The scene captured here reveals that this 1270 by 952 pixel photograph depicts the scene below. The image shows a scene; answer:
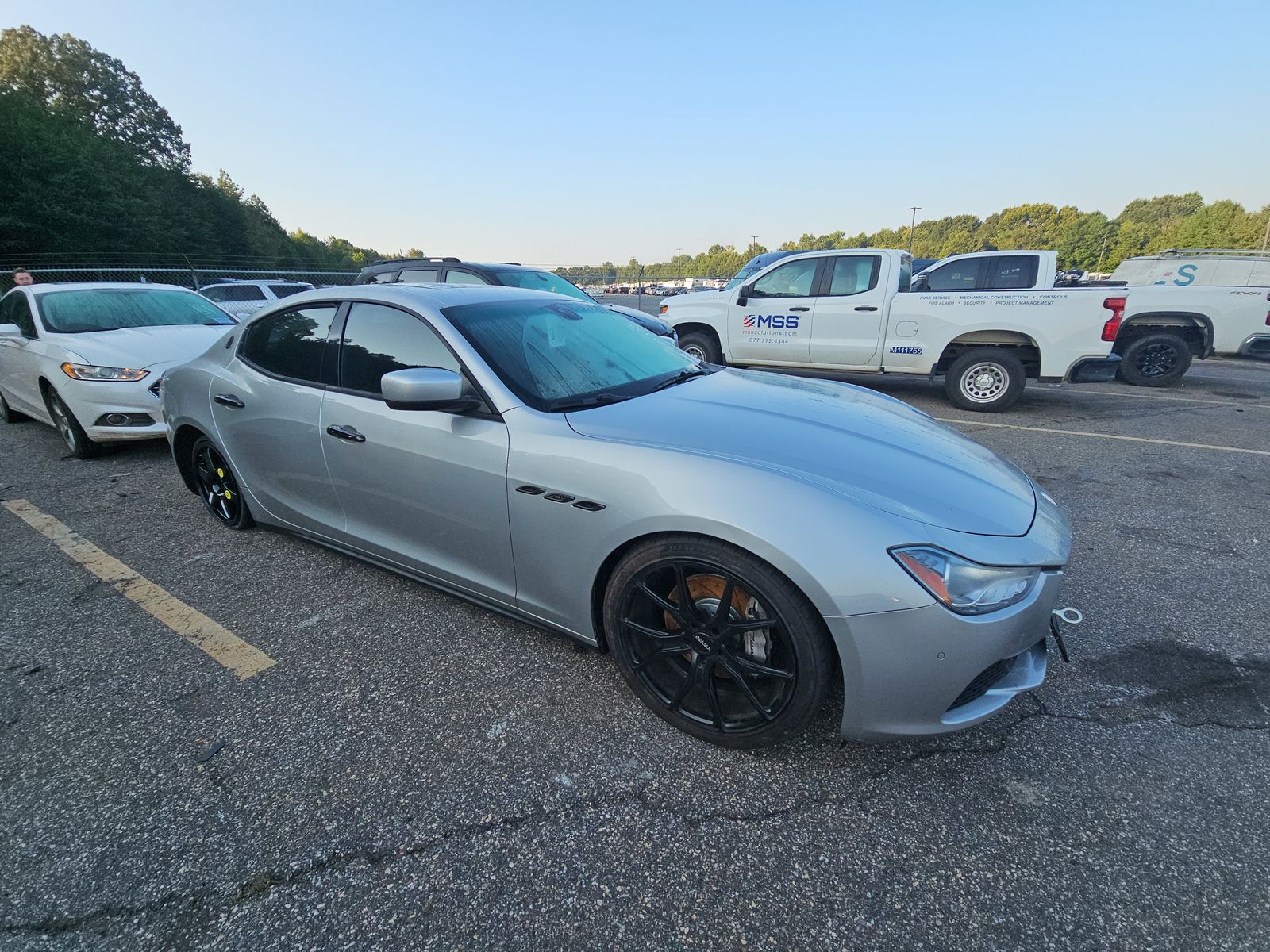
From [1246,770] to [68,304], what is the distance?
8.38 meters

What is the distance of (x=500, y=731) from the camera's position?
79.3 inches

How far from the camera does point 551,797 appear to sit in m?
1.76

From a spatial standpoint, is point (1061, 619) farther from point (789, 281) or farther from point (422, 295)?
point (789, 281)

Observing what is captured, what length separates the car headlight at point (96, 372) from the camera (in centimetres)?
460

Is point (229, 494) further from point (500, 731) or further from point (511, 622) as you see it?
point (500, 731)

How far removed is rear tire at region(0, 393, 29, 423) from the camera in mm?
5992

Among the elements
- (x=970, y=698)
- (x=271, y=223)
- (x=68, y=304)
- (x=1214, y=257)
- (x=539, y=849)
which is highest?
(x=271, y=223)

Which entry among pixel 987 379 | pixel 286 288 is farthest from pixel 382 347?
pixel 286 288

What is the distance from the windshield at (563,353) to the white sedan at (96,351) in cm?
400

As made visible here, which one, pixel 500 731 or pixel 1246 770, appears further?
pixel 500 731

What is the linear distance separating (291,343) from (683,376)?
2018mm

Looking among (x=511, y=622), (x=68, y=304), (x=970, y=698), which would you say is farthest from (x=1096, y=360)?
(x=68, y=304)

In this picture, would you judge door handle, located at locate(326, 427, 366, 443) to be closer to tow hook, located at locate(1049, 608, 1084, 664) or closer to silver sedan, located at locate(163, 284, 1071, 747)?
silver sedan, located at locate(163, 284, 1071, 747)

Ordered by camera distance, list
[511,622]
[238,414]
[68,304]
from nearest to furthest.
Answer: [511,622] → [238,414] → [68,304]
